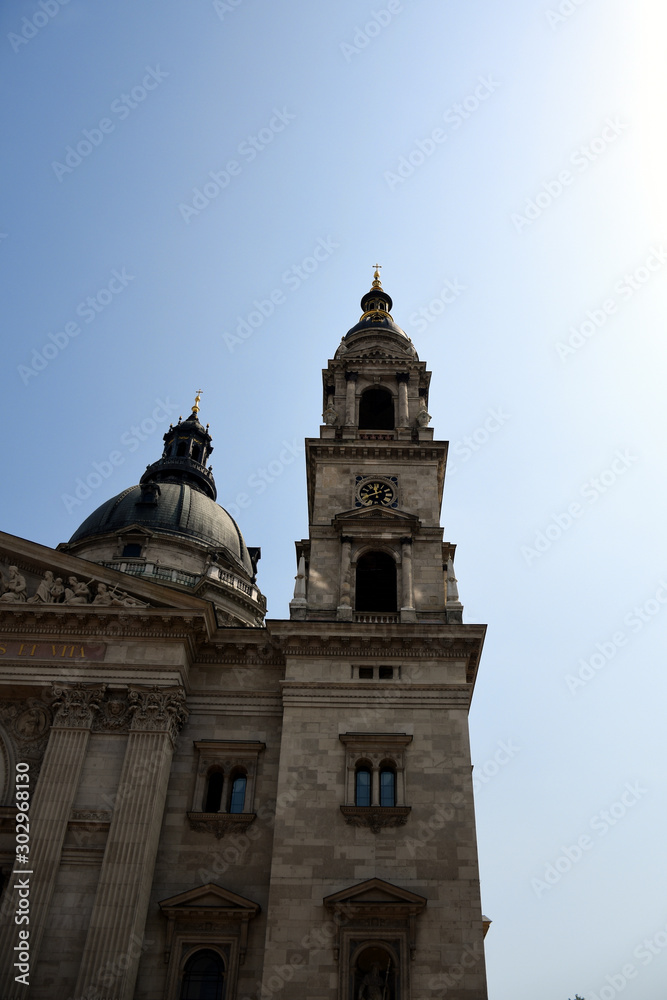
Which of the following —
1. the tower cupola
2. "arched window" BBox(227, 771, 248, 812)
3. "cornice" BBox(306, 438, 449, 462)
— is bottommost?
"arched window" BBox(227, 771, 248, 812)

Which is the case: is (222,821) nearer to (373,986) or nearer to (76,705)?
(76,705)

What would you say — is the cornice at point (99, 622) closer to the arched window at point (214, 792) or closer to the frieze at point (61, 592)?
the frieze at point (61, 592)

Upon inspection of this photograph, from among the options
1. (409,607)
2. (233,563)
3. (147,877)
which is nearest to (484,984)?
(147,877)

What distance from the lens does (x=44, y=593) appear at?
31.8 meters

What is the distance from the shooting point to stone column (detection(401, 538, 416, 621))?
32178mm

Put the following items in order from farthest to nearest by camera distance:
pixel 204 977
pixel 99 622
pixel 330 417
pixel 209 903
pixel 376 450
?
1. pixel 330 417
2. pixel 376 450
3. pixel 99 622
4. pixel 209 903
5. pixel 204 977

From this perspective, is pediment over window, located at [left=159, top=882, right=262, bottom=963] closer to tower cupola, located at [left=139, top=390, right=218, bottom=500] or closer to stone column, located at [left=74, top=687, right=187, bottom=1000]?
stone column, located at [left=74, top=687, right=187, bottom=1000]

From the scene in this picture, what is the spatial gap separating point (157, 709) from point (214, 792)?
3408 millimetres

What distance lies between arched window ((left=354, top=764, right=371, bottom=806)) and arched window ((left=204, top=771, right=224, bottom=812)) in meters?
4.54

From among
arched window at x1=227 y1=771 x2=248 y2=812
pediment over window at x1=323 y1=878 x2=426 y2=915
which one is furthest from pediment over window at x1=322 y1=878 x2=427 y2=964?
arched window at x1=227 y1=771 x2=248 y2=812

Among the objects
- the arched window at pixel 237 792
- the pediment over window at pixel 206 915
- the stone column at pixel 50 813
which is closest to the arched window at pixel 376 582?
the arched window at pixel 237 792

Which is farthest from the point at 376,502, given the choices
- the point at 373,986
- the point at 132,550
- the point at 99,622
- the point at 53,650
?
the point at 132,550

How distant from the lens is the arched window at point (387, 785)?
91.8 ft

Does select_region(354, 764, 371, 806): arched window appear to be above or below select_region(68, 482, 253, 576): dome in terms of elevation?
below
